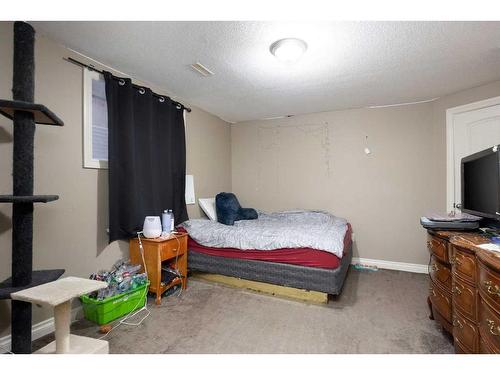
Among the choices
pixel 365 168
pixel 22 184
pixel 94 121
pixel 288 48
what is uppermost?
pixel 288 48

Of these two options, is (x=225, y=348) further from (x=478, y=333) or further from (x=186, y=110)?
(x=186, y=110)

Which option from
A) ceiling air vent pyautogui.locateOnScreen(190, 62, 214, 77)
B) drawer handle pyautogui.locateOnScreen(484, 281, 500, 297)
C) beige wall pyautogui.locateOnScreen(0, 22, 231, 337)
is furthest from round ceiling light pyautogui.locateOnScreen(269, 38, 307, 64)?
drawer handle pyautogui.locateOnScreen(484, 281, 500, 297)

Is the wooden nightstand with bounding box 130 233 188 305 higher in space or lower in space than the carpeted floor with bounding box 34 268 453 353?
higher

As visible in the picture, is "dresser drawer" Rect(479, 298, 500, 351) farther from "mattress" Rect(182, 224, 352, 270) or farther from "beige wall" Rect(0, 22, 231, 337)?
"beige wall" Rect(0, 22, 231, 337)

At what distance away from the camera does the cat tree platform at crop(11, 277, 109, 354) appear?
1256 millimetres

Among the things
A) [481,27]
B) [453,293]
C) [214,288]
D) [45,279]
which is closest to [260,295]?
[214,288]

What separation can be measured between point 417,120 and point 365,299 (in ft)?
8.27

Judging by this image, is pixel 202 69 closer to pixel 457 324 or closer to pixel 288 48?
pixel 288 48

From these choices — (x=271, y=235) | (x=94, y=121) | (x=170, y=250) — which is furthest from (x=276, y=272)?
(x=94, y=121)

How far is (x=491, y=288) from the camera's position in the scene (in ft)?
3.76

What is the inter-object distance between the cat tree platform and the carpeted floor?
0.86ft

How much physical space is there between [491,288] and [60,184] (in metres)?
2.86

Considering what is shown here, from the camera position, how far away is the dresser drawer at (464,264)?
1361 mm
